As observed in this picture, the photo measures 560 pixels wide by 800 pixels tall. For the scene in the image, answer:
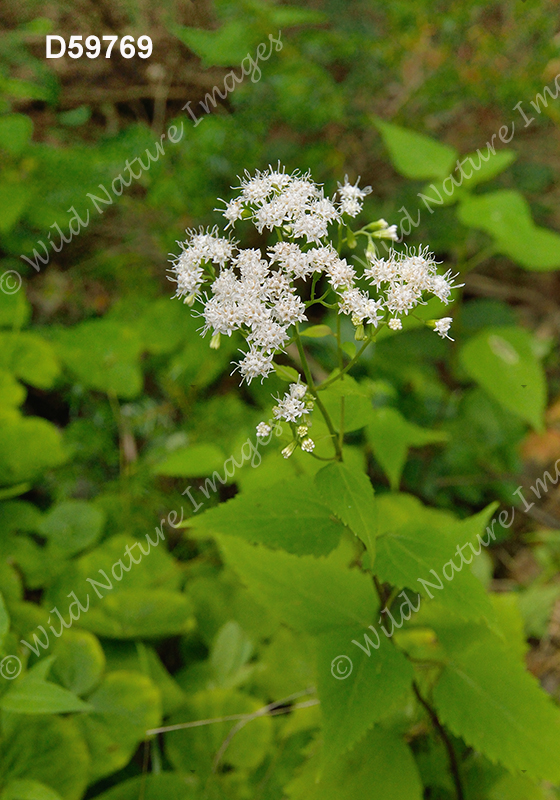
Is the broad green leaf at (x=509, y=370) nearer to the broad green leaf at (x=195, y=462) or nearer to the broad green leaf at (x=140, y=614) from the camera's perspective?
the broad green leaf at (x=195, y=462)

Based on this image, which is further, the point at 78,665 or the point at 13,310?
the point at 13,310

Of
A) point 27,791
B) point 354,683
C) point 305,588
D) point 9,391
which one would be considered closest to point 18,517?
point 9,391

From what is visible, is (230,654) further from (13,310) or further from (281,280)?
(13,310)

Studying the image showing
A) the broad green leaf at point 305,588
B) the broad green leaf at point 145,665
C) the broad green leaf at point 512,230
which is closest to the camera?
the broad green leaf at point 305,588

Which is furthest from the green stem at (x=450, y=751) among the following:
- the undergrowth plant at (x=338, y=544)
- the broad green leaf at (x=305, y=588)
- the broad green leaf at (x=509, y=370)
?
the broad green leaf at (x=509, y=370)

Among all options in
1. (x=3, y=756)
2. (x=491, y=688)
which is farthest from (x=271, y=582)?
(x=3, y=756)

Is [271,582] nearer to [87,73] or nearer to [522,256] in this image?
[522,256]
